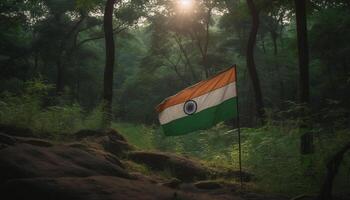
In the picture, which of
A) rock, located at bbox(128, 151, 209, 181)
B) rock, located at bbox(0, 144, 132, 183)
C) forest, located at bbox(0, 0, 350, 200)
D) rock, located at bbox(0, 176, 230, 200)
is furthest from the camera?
rock, located at bbox(128, 151, 209, 181)

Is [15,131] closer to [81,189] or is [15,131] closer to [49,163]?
[49,163]

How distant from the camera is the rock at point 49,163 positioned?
7629 millimetres

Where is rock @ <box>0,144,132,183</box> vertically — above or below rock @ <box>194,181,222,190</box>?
above

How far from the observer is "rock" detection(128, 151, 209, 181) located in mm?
12797

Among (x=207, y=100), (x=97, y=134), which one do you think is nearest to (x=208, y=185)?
(x=207, y=100)

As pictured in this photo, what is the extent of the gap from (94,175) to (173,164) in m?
4.57

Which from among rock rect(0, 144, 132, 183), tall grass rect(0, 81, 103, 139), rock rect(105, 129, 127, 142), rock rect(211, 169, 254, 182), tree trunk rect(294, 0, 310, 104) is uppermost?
tree trunk rect(294, 0, 310, 104)

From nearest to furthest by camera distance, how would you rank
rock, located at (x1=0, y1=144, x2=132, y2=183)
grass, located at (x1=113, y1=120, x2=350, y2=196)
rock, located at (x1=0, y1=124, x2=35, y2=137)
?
rock, located at (x1=0, y1=144, x2=132, y2=183) < grass, located at (x1=113, y1=120, x2=350, y2=196) < rock, located at (x1=0, y1=124, x2=35, y2=137)

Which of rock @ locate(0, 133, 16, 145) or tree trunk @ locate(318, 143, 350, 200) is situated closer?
tree trunk @ locate(318, 143, 350, 200)

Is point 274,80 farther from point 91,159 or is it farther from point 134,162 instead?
point 91,159

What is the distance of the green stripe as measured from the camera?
474 inches

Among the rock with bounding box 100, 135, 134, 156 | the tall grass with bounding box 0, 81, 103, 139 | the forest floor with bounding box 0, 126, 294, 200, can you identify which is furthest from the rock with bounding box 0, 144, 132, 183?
the rock with bounding box 100, 135, 134, 156

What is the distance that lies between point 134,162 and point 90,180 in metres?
5.06

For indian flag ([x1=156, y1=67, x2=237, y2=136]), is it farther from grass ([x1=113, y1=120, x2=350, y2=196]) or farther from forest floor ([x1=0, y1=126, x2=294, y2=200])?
grass ([x1=113, y1=120, x2=350, y2=196])
